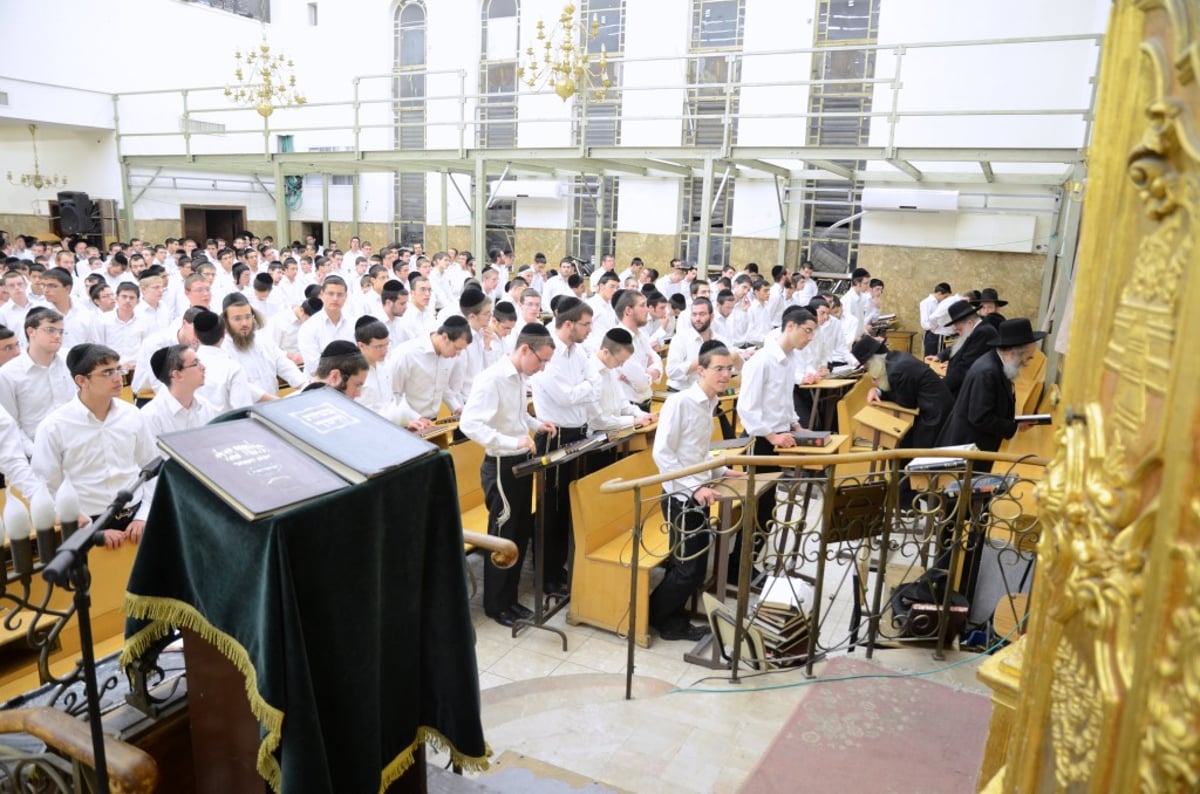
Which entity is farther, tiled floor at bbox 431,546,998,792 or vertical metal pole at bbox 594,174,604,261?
vertical metal pole at bbox 594,174,604,261

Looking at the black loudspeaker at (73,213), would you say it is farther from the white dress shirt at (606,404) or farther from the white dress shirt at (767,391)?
the white dress shirt at (767,391)

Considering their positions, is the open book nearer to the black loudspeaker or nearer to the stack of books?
Result: the stack of books

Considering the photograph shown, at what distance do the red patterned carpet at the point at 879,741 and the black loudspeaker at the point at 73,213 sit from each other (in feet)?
70.7

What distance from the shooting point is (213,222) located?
23.7 meters

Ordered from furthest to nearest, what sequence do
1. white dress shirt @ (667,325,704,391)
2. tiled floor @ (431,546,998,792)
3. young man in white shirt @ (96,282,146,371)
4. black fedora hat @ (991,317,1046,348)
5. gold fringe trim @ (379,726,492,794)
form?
1. white dress shirt @ (667,325,704,391)
2. young man in white shirt @ (96,282,146,371)
3. black fedora hat @ (991,317,1046,348)
4. tiled floor @ (431,546,998,792)
5. gold fringe trim @ (379,726,492,794)

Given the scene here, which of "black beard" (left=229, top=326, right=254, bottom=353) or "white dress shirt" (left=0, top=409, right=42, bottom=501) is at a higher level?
"black beard" (left=229, top=326, right=254, bottom=353)

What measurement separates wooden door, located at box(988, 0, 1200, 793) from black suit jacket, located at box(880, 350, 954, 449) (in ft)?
21.8

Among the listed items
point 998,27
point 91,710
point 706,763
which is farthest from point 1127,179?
point 998,27

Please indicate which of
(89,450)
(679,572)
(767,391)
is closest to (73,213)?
(89,450)

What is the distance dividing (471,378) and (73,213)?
1678 centimetres

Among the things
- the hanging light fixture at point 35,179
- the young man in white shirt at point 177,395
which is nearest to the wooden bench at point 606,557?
the young man in white shirt at point 177,395

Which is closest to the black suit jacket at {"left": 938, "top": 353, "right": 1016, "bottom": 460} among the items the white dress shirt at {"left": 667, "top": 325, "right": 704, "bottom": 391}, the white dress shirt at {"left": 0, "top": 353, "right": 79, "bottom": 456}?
the white dress shirt at {"left": 667, "top": 325, "right": 704, "bottom": 391}

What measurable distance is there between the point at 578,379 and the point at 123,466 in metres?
3.77

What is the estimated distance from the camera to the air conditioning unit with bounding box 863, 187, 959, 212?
15195 mm
